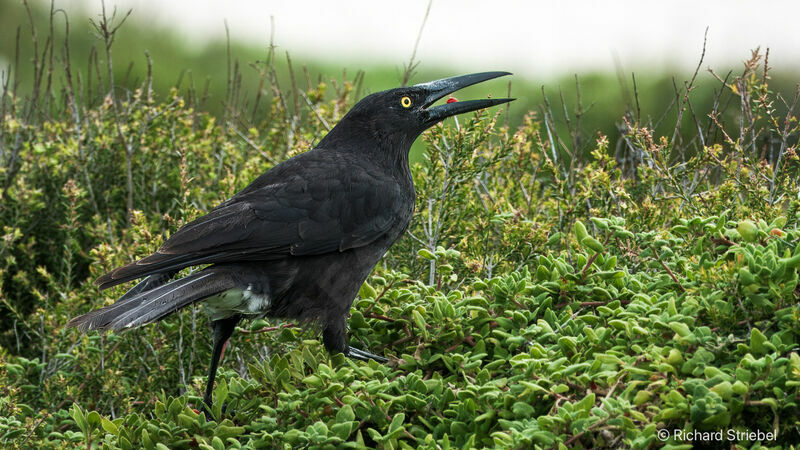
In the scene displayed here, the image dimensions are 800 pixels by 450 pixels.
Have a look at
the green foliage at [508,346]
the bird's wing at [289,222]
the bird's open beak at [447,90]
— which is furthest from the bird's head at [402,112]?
the bird's wing at [289,222]

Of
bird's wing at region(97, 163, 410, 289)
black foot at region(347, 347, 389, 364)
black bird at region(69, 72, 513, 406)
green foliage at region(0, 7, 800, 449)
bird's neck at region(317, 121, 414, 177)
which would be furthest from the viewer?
bird's neck at region(317, 121, 414, 177)

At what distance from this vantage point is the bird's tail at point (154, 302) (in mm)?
2980

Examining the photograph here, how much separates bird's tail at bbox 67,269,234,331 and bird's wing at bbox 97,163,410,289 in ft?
0.25

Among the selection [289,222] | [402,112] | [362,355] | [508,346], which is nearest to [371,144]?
[402,112]

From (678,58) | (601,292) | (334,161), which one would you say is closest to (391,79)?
(678,58)

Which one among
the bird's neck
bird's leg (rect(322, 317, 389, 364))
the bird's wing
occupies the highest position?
the bird's neck

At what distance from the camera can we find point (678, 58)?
9078 millimetres

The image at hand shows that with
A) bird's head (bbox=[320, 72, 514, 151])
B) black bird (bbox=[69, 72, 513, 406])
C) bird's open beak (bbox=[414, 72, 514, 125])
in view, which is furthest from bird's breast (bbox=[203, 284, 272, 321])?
bird's open beak (bbox=[414, 72, 514, 125])

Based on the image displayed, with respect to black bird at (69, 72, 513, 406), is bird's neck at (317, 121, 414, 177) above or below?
above

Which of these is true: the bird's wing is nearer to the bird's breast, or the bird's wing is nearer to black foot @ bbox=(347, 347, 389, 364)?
the bird's breast

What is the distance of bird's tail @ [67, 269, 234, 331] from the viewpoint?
298 cm

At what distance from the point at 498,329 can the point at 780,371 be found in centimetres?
88

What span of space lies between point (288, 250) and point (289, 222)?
0.13 metres

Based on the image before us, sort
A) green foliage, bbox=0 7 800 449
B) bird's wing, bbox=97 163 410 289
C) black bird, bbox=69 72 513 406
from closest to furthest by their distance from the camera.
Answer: green foliage, bbox=0 7 800 449 < black bird, bbox=69 72 513 406 < bird's wing, bbox=97 163 410 289
